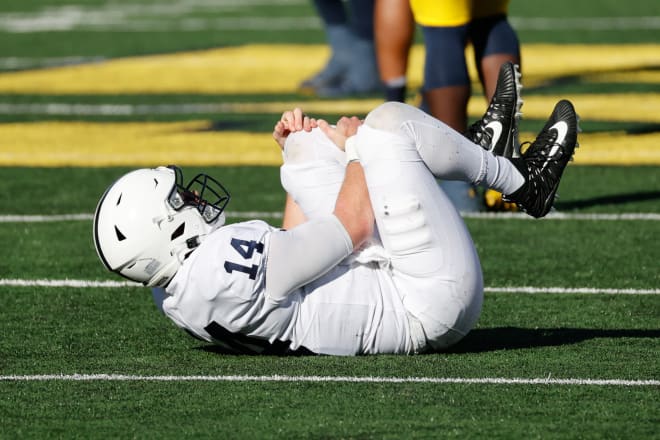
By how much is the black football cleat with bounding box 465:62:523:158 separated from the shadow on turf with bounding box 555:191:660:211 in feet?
7.37

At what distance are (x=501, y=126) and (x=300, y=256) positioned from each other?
121 centimetres

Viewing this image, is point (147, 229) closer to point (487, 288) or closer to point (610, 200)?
point (487, 288)

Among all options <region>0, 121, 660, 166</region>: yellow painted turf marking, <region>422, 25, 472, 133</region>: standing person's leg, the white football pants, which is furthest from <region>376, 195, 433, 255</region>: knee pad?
<region>0, 121, 660, 166</region>: yellow painted turf marking

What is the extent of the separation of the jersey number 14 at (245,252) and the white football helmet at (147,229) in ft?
0.61

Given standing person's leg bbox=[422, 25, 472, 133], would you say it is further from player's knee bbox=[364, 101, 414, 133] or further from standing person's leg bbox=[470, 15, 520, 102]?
player's knee bbox=[364, 101, 414, 133]

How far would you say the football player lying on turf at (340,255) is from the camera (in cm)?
451

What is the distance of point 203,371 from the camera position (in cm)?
462

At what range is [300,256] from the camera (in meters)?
4.48

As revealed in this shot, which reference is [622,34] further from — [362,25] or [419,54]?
[362,25]

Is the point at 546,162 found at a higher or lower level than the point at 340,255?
higher

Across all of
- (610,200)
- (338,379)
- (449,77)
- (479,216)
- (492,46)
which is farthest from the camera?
(610,200)

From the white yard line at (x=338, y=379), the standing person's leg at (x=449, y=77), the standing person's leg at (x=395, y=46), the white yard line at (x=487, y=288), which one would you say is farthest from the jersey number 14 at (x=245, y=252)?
the standing person's leg at (x=395, y=46)

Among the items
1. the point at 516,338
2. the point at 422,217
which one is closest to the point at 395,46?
the point at 516,338

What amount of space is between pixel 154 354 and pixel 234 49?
10.2 m
